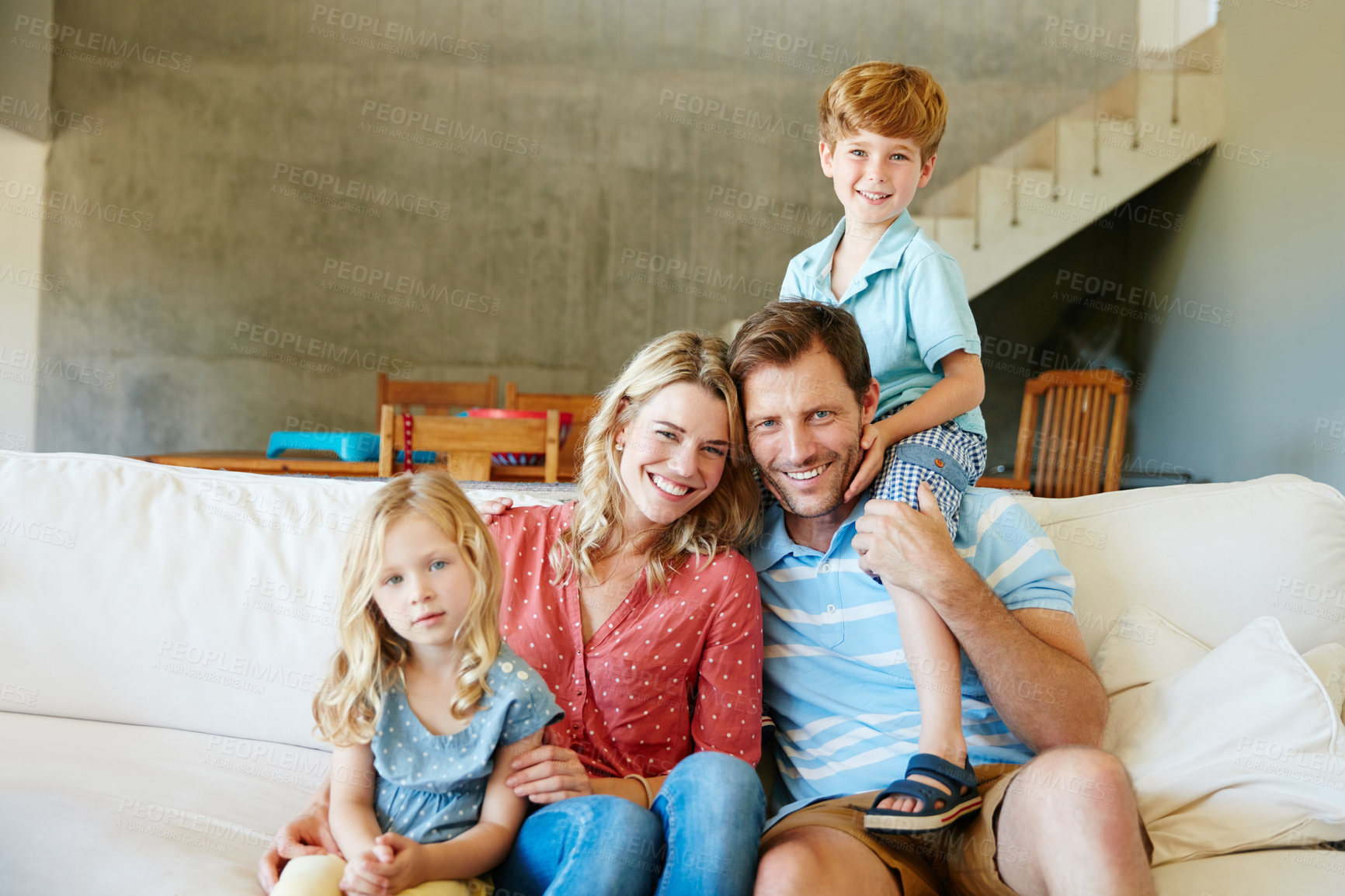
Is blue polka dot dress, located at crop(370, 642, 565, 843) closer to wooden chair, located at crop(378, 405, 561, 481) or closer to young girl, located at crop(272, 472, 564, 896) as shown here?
young girl, located at crop(272, 472, 564, 896)

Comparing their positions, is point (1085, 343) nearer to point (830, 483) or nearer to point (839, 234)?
point (839, 234)

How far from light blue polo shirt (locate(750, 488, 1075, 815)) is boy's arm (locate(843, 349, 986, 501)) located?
0.09 meters

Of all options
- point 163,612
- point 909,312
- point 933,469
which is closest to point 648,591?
point 933,469

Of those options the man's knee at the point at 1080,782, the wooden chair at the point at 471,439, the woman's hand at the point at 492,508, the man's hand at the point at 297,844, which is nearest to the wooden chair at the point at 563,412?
the wooden chair at the point at 471,439

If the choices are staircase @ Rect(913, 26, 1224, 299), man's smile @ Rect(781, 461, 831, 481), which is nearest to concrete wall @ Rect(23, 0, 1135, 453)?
staircase @ Rect(913, 26, 1224, 299)

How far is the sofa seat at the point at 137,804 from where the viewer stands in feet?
4.13

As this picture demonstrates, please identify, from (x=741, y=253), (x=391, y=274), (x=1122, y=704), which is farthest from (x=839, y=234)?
(x=391, y=274)

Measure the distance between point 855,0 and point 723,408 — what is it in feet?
19.9

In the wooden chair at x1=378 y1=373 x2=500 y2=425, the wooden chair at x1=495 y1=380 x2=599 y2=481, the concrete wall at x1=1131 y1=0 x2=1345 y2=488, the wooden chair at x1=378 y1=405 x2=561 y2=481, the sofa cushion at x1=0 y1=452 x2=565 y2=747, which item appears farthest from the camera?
the wooden chair at x1=378 y1=373 x2=500 y2=425

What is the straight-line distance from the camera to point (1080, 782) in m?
1.08

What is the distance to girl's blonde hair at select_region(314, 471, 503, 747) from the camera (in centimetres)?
116

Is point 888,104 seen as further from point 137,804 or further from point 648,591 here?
point 137,804

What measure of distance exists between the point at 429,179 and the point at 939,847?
626 centimetres

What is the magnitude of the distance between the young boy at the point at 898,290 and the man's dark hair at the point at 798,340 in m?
0.13
